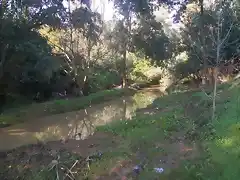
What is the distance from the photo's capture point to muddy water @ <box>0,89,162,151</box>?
42.0 feet

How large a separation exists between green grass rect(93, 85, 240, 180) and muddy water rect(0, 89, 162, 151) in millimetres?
2036

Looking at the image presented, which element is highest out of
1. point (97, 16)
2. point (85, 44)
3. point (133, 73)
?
point (97, 16)

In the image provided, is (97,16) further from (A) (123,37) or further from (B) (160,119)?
(B) (160,119)

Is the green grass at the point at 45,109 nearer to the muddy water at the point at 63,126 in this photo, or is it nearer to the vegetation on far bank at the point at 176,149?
the muddy water at the point at 63,126

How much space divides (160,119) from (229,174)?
6097 millimetres

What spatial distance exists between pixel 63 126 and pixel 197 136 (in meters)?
8.00

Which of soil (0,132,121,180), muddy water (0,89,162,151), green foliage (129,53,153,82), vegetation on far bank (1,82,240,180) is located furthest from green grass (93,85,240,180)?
green foliage (129,53,153,82)

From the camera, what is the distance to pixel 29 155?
31.3ft

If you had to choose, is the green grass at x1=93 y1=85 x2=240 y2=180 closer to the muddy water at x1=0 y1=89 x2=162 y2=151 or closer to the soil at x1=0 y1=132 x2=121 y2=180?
the soil at x1=0 y1=132 x2=121 y2=180

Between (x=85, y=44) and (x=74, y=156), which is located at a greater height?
(x=85, y=44)

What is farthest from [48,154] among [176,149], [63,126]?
[63,126]

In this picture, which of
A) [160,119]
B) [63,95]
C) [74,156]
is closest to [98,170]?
[74,156]

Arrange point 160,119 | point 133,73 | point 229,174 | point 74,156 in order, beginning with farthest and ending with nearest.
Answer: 1. point 133,73
2. point 160,119
3. point 74,156
4. point 229,174

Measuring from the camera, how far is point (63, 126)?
15.3 m
